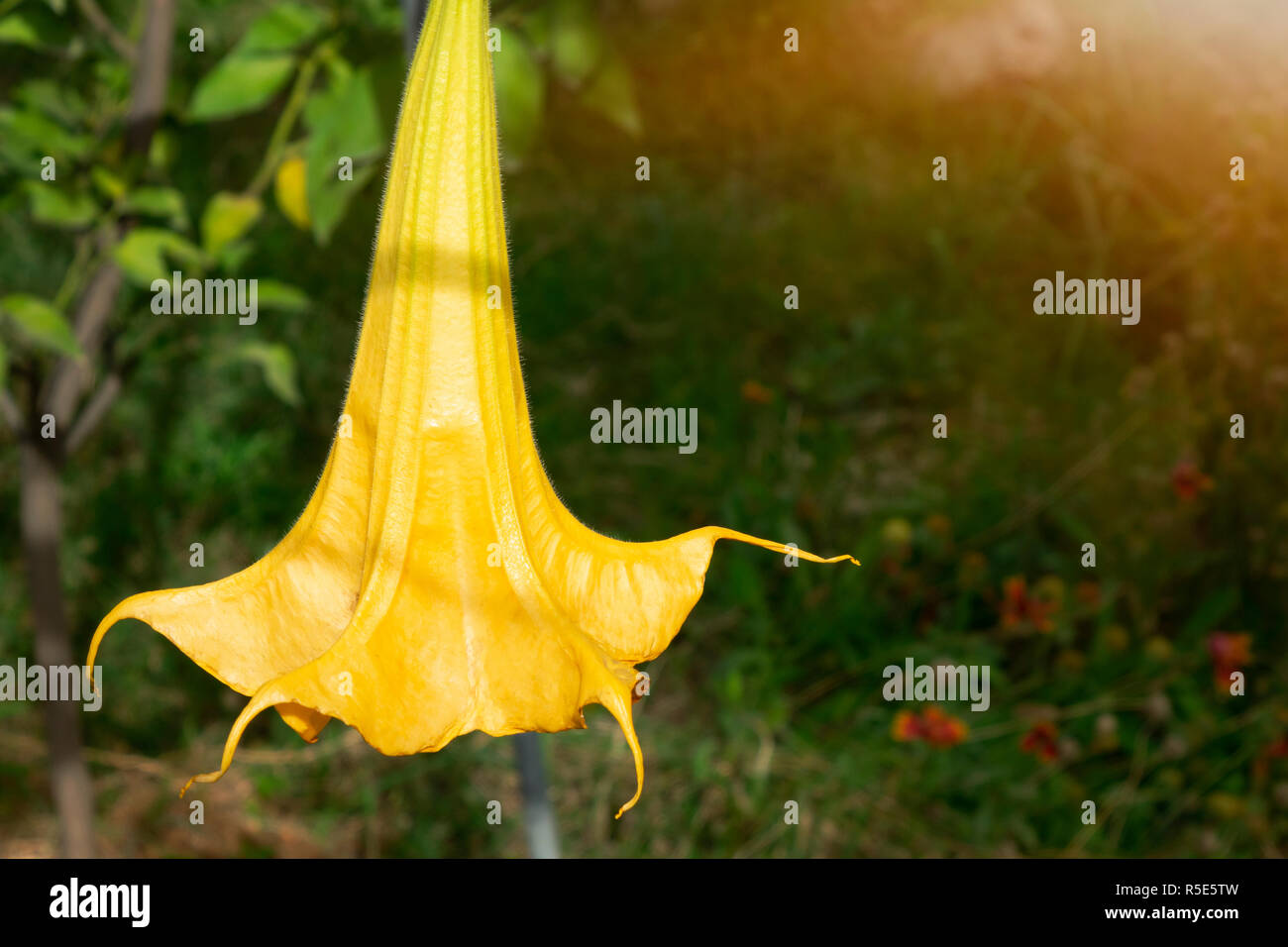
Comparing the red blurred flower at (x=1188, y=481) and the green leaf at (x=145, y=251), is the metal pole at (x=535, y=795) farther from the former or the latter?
the red blurred flower at (x=1188, y=481)

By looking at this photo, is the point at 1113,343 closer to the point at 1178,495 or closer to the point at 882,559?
the point at 1178,495

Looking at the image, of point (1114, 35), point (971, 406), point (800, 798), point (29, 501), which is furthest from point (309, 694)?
point (1114, 35)

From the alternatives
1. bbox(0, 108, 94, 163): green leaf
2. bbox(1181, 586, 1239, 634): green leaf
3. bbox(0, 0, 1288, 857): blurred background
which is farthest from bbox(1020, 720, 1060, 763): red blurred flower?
bbox(0, 108, 94, 163): green leaf

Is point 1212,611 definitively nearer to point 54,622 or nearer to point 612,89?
point 612,89

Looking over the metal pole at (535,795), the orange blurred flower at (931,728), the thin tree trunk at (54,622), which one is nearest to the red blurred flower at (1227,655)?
the orange blurred flower at (931,728)

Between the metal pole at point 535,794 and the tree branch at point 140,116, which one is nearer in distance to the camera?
the metal pole at point 535,794
